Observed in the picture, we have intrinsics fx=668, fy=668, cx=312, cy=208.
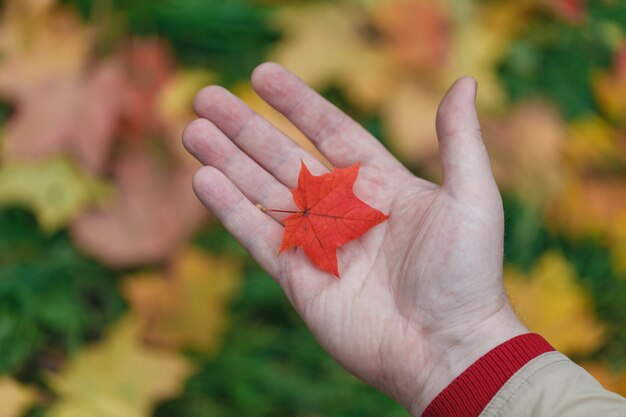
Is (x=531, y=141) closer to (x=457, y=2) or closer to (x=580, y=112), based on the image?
(x=580, y=112)

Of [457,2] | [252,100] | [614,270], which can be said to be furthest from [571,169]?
[252,100]

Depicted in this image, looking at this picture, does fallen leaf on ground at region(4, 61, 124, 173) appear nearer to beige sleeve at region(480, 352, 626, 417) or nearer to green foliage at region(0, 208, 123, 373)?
green foliage at region(0, 208, 123, 373)

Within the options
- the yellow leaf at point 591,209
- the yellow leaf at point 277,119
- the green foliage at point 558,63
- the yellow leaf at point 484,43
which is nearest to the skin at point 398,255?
the yellow leaf at point 277,119

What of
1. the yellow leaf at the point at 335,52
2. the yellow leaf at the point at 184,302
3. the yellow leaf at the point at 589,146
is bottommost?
the yellow leaf at the point at 184,302

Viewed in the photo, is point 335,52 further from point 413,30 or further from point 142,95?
point 142,95

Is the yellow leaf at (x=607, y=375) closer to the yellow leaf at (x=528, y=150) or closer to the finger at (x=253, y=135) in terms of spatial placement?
the yellow leaf at (x=528, y=150)

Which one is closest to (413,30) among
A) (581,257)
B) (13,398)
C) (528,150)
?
(528,150)
